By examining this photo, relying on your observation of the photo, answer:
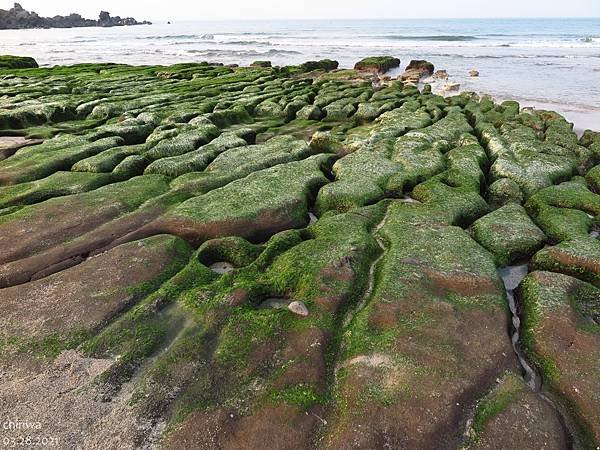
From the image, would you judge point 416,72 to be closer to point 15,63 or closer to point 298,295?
point 298,295

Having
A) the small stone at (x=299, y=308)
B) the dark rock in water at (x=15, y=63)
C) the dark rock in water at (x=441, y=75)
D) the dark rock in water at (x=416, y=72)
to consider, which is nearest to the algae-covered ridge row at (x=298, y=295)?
the small stone at (x=299, y=308)

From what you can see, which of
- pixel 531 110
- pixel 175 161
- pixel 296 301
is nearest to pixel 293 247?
pixel 296 301

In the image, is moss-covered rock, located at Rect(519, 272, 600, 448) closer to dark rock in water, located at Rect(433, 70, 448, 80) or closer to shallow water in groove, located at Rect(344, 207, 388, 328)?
shallow water in groove, located at Rect(344, 207, 388, 328)

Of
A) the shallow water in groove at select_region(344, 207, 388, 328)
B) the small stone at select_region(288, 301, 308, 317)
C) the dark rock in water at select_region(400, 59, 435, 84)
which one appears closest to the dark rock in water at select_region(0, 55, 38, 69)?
the dark rock in water at select_region(400, 59, 435, 84)

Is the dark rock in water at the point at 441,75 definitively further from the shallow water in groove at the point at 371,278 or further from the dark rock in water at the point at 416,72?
the shallow water in groove at the point at 371,278

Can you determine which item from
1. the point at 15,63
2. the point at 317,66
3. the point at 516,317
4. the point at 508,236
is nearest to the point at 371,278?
the point at 516,317

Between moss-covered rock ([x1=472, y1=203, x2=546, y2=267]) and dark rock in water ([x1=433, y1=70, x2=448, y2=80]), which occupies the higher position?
moss-covered rock ([x1=472, y1=203, x2=546, y2=267])
